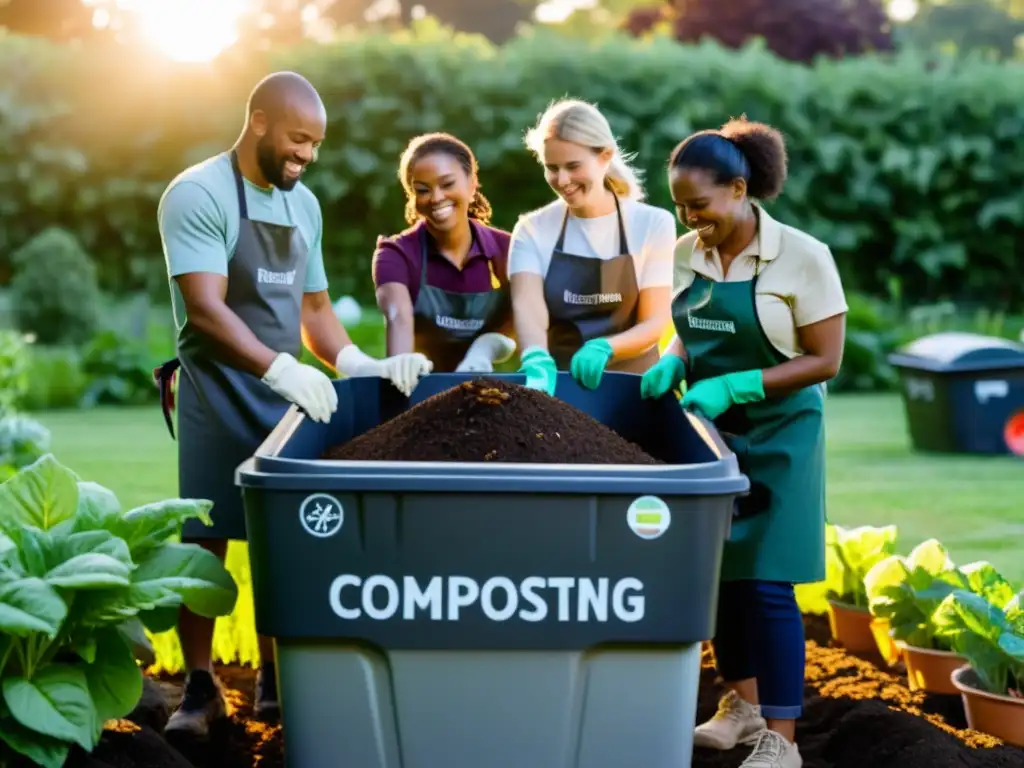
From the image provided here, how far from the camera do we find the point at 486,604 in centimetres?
220

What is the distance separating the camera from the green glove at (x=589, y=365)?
314 centimetres

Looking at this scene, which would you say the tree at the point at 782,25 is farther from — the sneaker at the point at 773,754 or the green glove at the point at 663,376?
the sneaker at the point at 773,754

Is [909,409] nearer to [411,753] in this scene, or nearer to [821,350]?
[821,350]

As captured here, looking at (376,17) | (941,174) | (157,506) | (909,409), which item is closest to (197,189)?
(157,506)

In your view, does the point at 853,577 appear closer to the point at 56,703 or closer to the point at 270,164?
the point at 270,164

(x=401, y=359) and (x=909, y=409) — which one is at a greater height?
(x=401, y=359)

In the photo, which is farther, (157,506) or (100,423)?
(100,423)

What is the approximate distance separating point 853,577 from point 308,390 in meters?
1.87

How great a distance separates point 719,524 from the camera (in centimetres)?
225

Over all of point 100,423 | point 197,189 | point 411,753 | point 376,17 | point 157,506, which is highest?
point 376,17

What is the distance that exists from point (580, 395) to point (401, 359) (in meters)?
0.44

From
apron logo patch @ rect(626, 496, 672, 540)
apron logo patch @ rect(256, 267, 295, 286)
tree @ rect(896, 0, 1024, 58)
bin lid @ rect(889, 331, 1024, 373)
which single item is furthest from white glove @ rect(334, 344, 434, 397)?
tree @ rect(896, 0, 1024, 58)

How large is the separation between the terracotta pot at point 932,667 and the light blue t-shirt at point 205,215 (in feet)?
6.29

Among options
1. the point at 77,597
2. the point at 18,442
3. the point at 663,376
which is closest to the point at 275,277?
the point at 663,376
